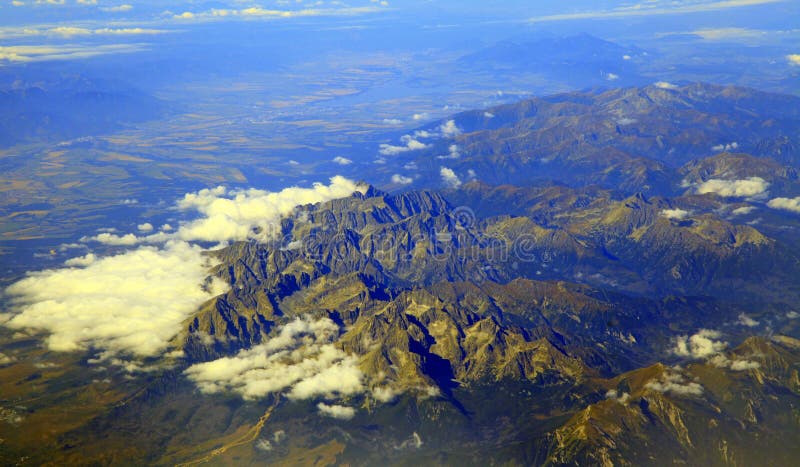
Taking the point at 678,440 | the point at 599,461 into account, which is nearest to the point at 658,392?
the point at 678,440

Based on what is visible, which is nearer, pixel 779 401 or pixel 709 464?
pixel 709 464

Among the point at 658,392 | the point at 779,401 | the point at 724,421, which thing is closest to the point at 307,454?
the point at 658,392

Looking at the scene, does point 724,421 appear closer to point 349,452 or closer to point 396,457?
point 396,457

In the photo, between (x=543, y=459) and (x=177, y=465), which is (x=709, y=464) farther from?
(x=177, y=465)

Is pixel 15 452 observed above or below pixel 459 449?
above

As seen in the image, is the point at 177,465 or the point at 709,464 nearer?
the point at 709,464

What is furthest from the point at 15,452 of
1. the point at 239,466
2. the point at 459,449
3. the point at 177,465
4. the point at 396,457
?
the point at 459,449

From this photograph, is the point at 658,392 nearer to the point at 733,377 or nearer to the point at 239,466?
the point at 733,377
